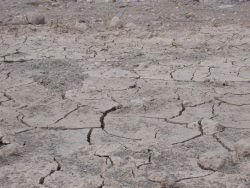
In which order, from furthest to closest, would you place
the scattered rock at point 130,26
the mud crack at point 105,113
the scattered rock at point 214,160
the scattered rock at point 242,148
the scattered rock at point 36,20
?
the scattered rock at point 36,20 → the scattered rock at point 130,26 → the mud crack at point 105,113 → the scattered rock at point 242,148 → the scattered rock at point 214,160

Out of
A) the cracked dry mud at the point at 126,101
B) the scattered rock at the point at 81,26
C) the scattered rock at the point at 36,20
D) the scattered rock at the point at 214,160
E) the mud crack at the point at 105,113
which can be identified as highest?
the scattered rock at the point at 36,20

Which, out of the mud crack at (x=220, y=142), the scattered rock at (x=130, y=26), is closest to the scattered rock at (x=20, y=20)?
the scattered rock at (x=130, y=26)

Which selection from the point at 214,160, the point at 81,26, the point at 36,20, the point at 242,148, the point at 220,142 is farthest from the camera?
the point at 36,20

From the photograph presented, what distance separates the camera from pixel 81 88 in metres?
3.98

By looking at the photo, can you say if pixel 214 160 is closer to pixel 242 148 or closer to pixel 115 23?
pixel 242 148

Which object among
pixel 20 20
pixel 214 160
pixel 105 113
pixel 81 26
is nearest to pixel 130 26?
pixel 81 26

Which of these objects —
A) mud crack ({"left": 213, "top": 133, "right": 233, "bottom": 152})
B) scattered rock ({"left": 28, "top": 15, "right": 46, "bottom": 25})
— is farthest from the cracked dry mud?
scattered rock ({"left": 28, "top": 15, "right": 46, "bottom": 25})

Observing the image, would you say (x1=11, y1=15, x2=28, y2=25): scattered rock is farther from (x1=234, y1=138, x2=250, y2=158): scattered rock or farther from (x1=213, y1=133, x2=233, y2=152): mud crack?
(x1=234, y1=138, x2=250, y2=158): scattered rock

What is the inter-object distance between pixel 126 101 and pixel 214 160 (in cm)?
119

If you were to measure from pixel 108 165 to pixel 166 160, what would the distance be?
32cm

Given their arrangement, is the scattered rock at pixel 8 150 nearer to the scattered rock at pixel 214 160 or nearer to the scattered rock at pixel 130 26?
the scattered rock at pixel 214 160

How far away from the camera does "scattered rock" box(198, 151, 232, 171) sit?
2.63 meters

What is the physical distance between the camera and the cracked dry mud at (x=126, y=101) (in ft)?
8.65

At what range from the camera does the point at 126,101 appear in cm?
370
